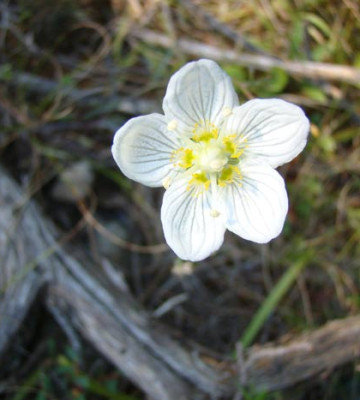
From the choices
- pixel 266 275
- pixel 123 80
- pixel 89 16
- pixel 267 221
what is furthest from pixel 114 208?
pixel 267 221

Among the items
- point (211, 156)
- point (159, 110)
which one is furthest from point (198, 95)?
point (159, 110)

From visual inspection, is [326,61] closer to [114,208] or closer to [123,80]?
[123,80]

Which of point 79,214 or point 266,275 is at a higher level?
point 79,214

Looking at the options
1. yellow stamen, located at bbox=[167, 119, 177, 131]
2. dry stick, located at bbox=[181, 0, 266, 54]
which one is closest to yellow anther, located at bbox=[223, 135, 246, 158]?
yellow stamen, located at bbox=[167, 119, 177, 131]

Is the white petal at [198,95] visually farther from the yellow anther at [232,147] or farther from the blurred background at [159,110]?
the blurred background at [159,110]

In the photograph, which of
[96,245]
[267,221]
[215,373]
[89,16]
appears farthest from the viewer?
[89,16]

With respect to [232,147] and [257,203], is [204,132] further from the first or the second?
[257,203]
